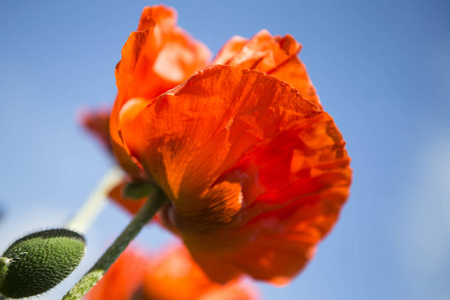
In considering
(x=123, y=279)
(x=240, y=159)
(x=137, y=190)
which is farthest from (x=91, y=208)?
(x=123, y=279)

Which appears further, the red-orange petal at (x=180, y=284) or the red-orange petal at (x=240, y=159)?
the red-orange petal at (x=180, y=284)

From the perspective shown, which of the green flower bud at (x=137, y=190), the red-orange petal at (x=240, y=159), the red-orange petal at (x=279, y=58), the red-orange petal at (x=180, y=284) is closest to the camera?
the red-orange petal at (x=240, y=159)

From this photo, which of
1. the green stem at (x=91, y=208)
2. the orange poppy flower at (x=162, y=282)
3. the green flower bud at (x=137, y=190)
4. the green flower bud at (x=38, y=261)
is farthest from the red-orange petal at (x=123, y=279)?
the green flower bud at (x=38, y=261)

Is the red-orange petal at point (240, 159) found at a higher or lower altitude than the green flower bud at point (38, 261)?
higher

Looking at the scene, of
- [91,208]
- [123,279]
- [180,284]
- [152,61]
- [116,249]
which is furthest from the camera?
[180,284]

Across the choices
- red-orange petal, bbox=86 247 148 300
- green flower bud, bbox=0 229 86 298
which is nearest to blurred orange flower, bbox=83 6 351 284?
green flower bud, bbox=0 229 86 298

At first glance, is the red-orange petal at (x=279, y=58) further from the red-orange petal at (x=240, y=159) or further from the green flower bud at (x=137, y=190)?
the green flower bud at (x=137, y=190)

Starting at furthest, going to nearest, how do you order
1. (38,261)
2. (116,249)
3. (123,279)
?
(123,279) < (116,249) < (38,261)

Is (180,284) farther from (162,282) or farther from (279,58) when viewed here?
(279,58)
